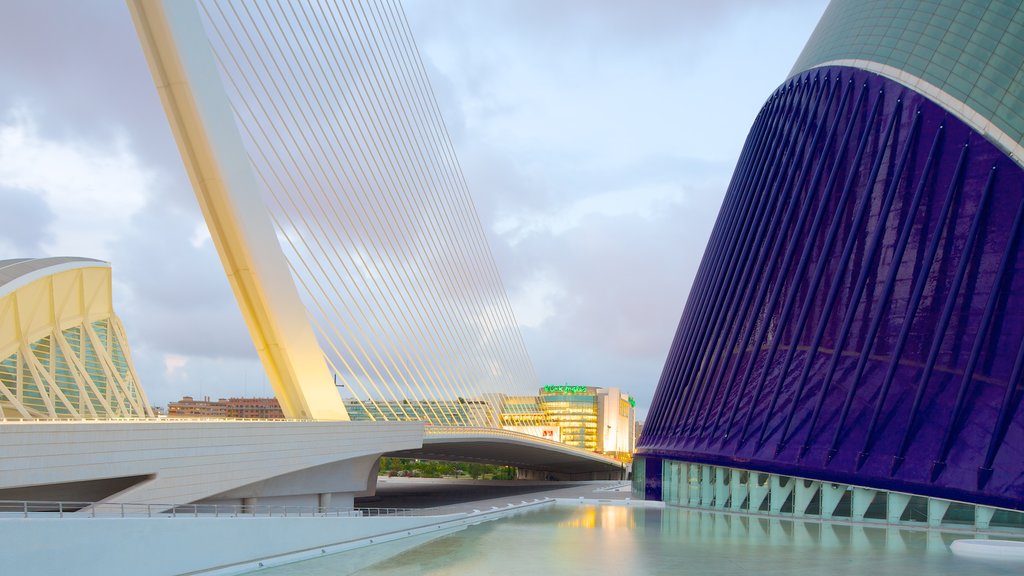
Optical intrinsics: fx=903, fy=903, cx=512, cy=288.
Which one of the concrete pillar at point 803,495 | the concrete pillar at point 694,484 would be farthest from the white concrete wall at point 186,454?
the concrete pillar at point 803,495

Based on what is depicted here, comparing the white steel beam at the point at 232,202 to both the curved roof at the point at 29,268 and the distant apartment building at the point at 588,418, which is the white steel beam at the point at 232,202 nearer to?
the curved roof at the point at 29,268

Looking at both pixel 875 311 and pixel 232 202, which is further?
pixel 875 311

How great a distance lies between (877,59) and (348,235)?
20.5 meters

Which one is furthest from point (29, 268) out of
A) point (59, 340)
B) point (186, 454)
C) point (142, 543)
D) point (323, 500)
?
point (142, 543)

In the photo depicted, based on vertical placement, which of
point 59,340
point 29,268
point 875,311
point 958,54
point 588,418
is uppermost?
point 958,54

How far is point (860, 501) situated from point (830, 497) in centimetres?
113

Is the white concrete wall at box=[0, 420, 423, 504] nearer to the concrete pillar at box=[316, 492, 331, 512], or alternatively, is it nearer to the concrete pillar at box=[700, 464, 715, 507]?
the concrete pillar at box=[316, 492, 331, 512]

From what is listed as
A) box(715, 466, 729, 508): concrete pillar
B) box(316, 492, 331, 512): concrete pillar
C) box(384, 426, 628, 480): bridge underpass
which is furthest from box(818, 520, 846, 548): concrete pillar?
box(384, 426, 628, 480): bridge underpass

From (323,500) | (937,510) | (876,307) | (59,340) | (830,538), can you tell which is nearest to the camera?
(830,538)

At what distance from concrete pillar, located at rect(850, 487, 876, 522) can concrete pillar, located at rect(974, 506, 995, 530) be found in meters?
3.44

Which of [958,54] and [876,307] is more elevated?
[958,54]

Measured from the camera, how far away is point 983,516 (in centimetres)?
2353

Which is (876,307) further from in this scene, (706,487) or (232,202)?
(232,202)

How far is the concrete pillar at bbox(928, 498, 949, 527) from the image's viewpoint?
2452 centimetres
